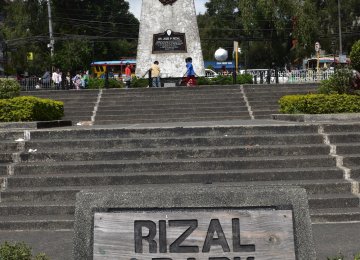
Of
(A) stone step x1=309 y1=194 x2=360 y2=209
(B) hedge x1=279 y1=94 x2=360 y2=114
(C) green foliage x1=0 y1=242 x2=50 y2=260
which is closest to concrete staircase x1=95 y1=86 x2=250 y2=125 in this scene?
(B) hedge x1=279 y1=94 x2=360 y2=114

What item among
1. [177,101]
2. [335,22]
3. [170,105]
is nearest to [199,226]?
[170,105]

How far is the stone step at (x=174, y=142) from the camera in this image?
30.6ft

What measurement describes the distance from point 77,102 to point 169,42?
25.5ft

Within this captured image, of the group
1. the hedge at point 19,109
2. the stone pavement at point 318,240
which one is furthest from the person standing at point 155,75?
the stone pavement at point 318,240

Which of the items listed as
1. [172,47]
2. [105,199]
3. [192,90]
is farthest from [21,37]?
[105,199]

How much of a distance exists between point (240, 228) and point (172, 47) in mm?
23064

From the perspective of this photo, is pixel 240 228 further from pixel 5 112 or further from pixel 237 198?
pixel 5 112

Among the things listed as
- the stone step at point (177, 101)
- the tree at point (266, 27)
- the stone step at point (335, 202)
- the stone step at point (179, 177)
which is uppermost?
the tree at point (266, 27)

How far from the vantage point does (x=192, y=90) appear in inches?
811

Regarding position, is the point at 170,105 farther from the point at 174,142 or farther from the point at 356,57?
the point at 174,142

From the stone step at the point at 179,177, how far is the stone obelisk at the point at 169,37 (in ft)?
60.2

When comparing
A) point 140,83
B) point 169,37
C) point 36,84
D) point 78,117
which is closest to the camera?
point 78,117

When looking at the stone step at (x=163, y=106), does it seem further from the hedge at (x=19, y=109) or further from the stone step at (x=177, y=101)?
the hedge at (x=19, y=109)

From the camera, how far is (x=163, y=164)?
344 inches
